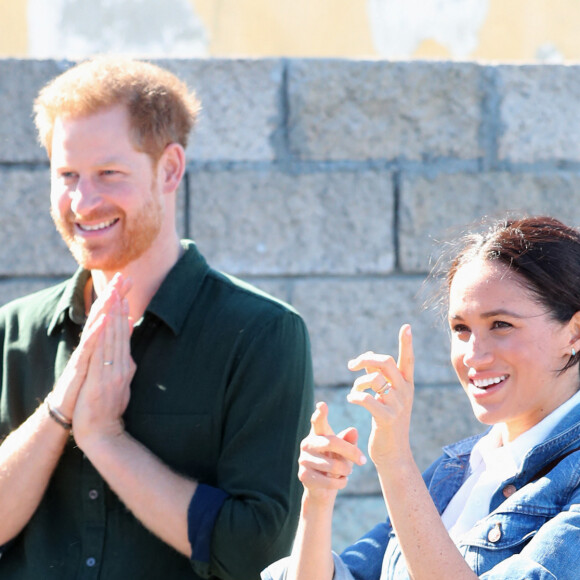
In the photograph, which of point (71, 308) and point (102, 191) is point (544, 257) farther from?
point (71, 308)

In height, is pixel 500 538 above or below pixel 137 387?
below

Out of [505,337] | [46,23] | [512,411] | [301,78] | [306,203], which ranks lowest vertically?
[512,411]

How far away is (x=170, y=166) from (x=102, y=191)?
23 centimetres

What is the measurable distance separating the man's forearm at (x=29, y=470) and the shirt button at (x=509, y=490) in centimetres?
103

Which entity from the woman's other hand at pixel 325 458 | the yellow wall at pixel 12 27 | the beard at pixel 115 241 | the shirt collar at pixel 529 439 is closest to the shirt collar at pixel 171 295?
the beard at pixel 115 241

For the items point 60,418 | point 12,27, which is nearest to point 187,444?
point 60,418

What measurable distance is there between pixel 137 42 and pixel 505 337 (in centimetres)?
279

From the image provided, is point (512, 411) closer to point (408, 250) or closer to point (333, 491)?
point (333, 491)

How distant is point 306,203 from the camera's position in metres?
3.74

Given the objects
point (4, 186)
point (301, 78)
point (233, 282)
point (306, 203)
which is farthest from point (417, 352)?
point (4, 186)

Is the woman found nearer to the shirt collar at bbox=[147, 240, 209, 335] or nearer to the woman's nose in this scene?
the woman's nose

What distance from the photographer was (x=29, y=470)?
225cm

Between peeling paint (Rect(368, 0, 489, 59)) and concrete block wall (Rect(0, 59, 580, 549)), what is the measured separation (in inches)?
21.4

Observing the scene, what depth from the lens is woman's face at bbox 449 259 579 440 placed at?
1902 millimetres
